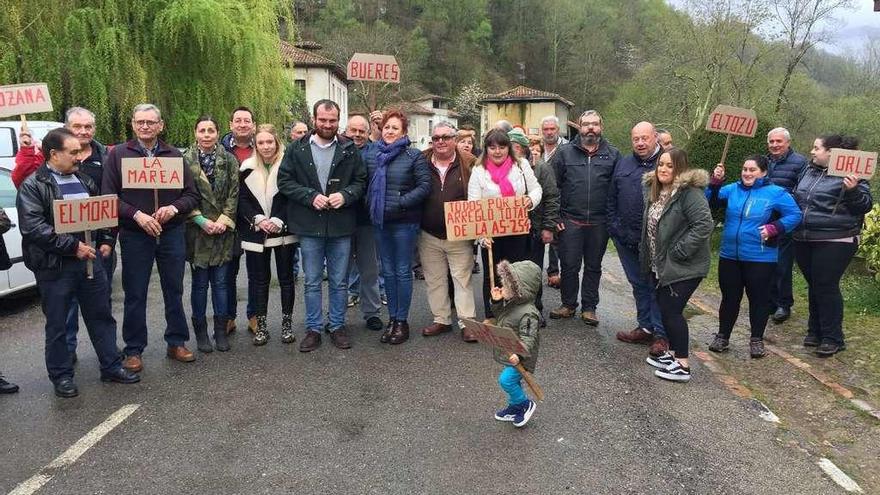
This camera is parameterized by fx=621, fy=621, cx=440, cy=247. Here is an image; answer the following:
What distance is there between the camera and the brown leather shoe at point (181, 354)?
528 cm

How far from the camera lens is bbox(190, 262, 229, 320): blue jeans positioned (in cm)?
548

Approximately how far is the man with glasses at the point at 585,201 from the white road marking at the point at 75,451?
425 centimetres

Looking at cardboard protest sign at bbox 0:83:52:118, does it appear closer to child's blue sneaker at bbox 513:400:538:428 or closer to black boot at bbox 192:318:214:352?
black boot at bbox 192:318:214:352

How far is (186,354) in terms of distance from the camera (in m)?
5.29

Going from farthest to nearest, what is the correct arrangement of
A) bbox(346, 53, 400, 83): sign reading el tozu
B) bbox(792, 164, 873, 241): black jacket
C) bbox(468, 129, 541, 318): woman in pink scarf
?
bbox(346, 53, 400, 83): sign reading el tozu < bbox(468, 129, 541, 318): woman in pink scarf < bbox(792, 164, 873, 241): black jacket

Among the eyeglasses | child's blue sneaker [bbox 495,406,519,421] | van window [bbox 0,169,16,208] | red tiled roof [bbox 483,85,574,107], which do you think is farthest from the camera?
red tiled roof [bbox 483,85,574,107]

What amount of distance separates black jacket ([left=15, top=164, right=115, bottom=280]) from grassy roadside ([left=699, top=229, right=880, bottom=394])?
6.20 meters

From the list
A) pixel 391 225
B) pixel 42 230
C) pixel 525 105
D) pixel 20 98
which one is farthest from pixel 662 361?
pixel 525 105

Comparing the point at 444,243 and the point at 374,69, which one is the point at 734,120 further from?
the point at 374,69

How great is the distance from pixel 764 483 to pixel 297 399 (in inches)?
120

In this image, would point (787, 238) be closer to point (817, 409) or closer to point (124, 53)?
point (817, 409)

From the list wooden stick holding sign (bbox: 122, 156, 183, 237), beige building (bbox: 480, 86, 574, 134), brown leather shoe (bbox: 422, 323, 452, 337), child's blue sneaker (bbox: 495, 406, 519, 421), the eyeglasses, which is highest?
beige building (bbox: 480, 86, 574, 134)

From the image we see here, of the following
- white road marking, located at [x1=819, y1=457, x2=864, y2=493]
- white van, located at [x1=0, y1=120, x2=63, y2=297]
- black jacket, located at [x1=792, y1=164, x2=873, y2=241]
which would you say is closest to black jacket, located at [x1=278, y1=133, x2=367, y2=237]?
white van, located at [x1=0, y1=120, x2=63, y2=297]

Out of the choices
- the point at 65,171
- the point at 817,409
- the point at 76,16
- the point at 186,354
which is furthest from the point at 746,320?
the point at 76,16
